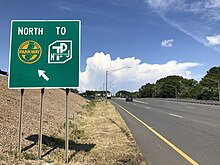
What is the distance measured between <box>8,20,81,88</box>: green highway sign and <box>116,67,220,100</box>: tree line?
7694 cm

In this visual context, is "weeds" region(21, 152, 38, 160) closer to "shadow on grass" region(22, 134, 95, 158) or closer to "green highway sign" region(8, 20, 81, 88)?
"shadow on grass" region(22, 134, 95, 158)

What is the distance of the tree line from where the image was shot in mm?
96688

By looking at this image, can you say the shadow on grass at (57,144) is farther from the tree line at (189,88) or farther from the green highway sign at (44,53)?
the tree line at (189,88)

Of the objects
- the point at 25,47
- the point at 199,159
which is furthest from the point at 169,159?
the point at 25,47

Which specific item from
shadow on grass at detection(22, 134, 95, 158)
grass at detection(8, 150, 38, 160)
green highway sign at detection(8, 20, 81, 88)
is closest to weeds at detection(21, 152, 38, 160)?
grass at detection(8, 150, 38, 160)

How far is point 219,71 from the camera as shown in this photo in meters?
118

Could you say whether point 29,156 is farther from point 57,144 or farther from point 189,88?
point 189,88

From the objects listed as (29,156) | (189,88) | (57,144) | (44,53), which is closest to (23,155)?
(29,156)

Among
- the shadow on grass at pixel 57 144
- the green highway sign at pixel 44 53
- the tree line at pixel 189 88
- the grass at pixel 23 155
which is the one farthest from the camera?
the tree line at pixel 189 88

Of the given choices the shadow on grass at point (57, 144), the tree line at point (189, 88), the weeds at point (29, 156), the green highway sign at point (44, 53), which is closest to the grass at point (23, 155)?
the weeds at point (29, 156)

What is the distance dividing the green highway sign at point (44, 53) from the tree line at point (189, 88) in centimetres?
7694

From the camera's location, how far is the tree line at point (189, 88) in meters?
96.7

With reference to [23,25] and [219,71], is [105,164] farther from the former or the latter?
[219,71]

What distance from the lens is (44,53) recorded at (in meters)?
7.14
